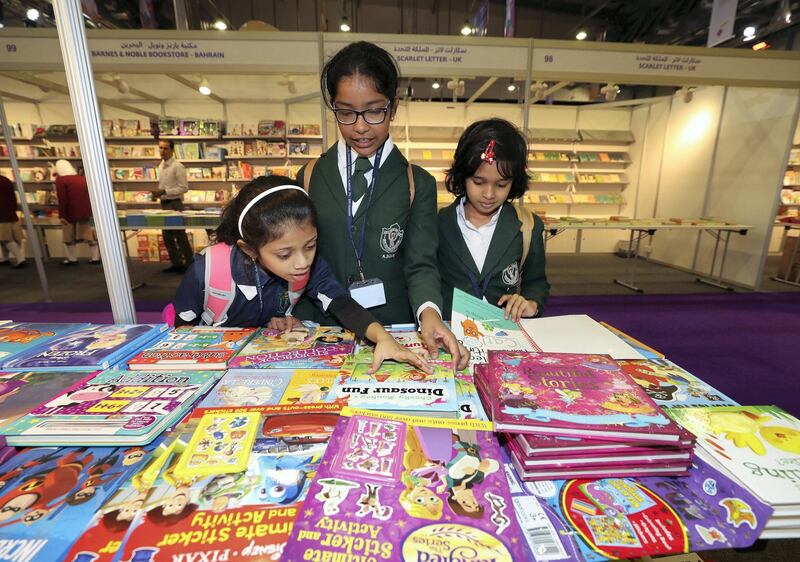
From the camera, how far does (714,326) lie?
154 inches

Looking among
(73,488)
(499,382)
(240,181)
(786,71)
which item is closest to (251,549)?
(73,488)

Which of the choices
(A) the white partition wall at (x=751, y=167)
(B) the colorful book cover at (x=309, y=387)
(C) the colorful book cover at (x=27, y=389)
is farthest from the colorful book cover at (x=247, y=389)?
(A) the white partition wall at (x=751, y=167)

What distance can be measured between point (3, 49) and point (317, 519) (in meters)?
5.12

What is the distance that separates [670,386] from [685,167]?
7.36m

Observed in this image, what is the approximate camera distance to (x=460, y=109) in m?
7.49

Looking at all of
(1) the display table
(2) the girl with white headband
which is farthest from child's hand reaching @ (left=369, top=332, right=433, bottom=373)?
(1) the display table

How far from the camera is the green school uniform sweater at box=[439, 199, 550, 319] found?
1531 mm

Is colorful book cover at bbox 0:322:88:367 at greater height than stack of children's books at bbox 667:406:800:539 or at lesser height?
greater

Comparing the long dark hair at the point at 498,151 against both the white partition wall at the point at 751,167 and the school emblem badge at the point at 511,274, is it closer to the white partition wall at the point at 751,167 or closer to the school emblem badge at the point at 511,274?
the school emblem badge at the point at 511,274

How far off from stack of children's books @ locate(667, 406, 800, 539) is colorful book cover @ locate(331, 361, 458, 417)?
470mm

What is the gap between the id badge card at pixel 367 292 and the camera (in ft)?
4.54

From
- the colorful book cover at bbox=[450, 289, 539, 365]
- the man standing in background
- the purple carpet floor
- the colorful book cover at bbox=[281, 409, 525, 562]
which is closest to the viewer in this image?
the colorful book cover at bbox=[281, 409, 525, 562]

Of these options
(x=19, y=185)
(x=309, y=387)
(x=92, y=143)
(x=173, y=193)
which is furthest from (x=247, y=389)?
(x=173, y=193)

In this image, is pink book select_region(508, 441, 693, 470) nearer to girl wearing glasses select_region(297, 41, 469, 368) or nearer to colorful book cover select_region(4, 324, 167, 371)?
girl wearing glasses select_region(297, 41, 469, 368)
